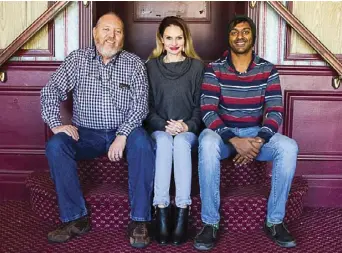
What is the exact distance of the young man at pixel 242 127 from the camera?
2752mm

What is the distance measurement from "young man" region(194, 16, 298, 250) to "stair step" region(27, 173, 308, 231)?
4.6 inches

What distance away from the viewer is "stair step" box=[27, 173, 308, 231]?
2.93 m

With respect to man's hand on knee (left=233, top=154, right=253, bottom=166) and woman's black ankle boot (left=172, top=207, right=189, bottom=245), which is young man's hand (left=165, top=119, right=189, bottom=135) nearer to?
man's hand on knee (left=233, top=154, right=253, bottom=166)

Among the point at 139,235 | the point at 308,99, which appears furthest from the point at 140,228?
the point at 308,99

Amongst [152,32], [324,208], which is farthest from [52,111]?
[324,208]

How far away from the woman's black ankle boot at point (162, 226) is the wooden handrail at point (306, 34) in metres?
1.25

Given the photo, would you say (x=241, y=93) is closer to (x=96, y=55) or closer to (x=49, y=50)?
(x=96, y=55)

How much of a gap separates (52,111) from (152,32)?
4.40 ft

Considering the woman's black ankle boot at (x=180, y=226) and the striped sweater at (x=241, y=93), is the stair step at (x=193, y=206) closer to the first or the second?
the woman's black ankle boot at (x=180, y=226)

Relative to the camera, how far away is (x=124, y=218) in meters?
2.98

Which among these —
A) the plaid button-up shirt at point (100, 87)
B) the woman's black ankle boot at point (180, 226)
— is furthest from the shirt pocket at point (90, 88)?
the woman's black ankle boot at point (180, 226)

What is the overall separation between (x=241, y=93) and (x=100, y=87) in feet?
2.49

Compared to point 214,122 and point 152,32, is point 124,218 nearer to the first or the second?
point 214,122

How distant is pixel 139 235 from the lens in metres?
2.73
